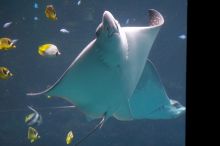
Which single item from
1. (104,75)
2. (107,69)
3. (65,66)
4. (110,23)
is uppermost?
(110,23)

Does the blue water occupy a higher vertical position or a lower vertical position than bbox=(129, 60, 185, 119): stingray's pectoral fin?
lower

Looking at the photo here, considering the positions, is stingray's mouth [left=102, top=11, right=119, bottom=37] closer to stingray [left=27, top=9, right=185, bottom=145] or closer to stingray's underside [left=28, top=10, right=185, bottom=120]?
stingray [left=27, top=9, right=185, bottom=145]

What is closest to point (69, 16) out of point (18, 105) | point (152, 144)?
point (18, 105)

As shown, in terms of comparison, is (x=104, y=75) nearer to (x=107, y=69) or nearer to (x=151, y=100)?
(x=107, y=69)

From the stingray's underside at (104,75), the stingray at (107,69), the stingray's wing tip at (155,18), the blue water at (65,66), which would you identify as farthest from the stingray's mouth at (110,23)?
the blue water at (65,66)

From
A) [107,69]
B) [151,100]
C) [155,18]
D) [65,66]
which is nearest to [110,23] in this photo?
[107,69]

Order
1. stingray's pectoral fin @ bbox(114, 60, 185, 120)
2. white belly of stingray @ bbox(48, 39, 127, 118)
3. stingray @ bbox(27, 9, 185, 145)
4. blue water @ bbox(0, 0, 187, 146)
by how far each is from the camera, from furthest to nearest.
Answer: blue water @ bbox(0, 0, 187, 146) → stingray's pectoral fin @ bbox(114, 60, 185, 120) → white belly of stingray @ bbox(48, 39, 127, 118) → stingray @ bbox(27, 9, 185, 145)

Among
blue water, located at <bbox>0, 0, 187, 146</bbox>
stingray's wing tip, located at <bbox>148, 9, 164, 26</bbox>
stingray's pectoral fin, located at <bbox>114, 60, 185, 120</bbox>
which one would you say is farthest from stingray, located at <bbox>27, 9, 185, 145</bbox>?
blue water, located at <bbox>0, 0, 187, 146</bbox>

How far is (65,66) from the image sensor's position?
45.4ft

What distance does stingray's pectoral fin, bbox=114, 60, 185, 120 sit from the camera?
5.14 meters

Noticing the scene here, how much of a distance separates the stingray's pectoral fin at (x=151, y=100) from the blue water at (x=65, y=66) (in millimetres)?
6552

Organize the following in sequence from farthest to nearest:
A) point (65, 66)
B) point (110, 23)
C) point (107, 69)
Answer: point (65, 66)
point (107, 69)
point (110, 23)

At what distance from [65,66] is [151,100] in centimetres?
890
